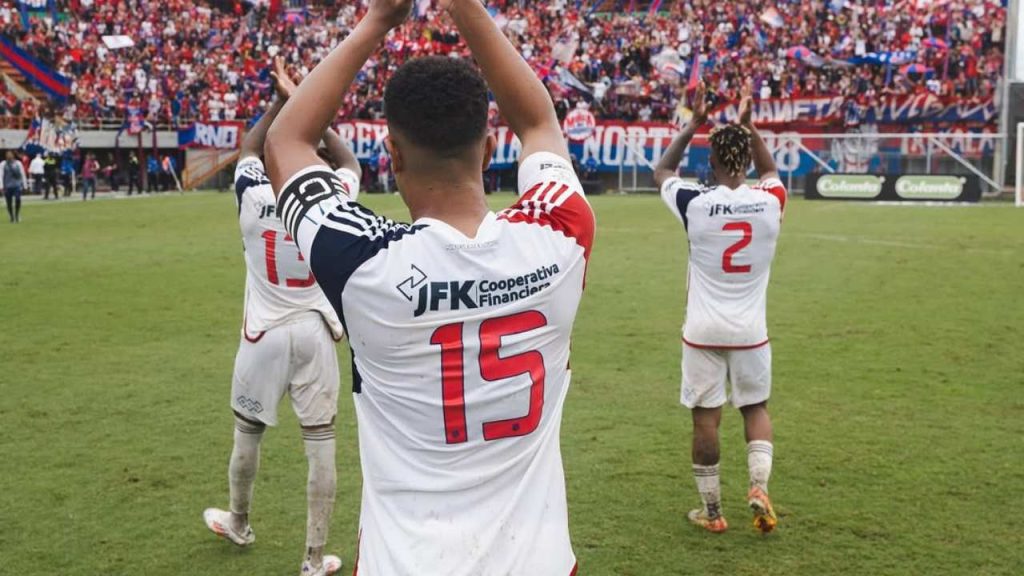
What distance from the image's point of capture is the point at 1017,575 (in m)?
5.60

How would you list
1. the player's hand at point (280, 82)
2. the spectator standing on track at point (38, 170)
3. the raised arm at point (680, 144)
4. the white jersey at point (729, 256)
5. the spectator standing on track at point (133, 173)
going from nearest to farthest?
the player's hand at point (280, 82) → the raised arm at point (680, 144) → the white jersey at point (729, 256) → the spectator standing on track at point (38, 170) → the spectator standing on track at point (133, 173)

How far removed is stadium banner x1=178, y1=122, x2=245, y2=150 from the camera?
43906 millimetres

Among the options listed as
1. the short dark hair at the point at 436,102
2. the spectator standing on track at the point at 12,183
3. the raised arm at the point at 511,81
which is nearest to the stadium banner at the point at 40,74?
the spectator standing on track at the point at 12,183

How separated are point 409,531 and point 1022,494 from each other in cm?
560

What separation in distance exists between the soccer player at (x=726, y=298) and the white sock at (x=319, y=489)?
224cm

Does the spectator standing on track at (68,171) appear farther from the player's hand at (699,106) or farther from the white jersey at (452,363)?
the white jersey at (452,363)

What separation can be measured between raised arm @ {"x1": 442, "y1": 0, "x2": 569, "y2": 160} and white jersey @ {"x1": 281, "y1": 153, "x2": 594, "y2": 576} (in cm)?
29

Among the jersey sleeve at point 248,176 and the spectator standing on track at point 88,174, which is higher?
the jersey sleeve at point 248,176

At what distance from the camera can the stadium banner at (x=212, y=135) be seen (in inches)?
1729

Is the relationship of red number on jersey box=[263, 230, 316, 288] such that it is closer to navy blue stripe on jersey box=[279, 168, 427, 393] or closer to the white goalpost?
navy blue stripe on jersey box=[279, 168, 427, 393]

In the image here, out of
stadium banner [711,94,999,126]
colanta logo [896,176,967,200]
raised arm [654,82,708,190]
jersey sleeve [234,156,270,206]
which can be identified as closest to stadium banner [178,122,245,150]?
stadium banner [711,94,999,126]

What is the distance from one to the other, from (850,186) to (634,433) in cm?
2791

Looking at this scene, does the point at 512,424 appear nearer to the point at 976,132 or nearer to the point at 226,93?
the point at 976,132

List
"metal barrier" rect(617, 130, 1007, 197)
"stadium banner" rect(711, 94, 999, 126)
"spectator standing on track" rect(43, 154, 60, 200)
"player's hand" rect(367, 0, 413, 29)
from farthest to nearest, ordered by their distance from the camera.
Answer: "spectator standing on track" rect(43, 154, 60, 200) → "stadium banner" rect(711, 94, 999, 126) → "metal barrier" rect(617, 130, 1007, 197) → "player's hand" rect(367, 0, 413, 29)
